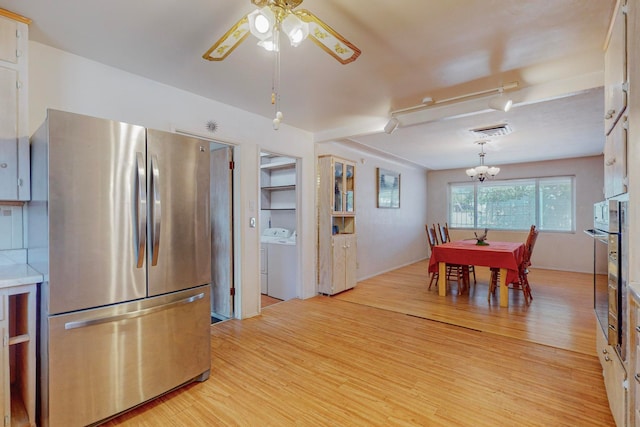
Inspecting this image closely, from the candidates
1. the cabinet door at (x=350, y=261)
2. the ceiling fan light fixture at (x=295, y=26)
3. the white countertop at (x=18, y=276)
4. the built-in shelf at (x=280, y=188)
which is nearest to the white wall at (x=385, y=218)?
the cabinet door at (x=350, y=261)

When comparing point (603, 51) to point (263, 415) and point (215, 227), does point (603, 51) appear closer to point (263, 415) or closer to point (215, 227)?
point (263, 415)

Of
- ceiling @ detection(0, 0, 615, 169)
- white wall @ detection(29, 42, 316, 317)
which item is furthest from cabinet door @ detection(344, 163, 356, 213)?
ceiling @ detection(0, 0, 615, 169)

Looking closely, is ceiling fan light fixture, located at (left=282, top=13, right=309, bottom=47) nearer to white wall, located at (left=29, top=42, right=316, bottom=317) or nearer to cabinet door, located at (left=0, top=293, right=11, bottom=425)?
white wall, located at (left=29, top=42, right=316, bottom=317)

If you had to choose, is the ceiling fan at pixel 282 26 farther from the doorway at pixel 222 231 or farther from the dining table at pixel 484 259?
the dining table at pixel 484 259

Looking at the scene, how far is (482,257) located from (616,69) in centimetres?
290

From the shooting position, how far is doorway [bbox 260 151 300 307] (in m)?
4.66

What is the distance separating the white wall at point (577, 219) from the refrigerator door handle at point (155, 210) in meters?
7.52

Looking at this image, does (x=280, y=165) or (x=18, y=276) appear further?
(x=280, y=165)

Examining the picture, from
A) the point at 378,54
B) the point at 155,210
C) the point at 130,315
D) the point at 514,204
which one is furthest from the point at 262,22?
the point at 514,204

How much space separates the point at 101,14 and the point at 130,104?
0.87 meters

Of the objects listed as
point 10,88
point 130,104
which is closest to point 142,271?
point 10,88

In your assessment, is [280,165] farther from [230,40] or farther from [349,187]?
[230,40]

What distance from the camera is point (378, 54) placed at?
234 centimetres

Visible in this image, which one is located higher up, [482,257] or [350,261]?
[482,257]
